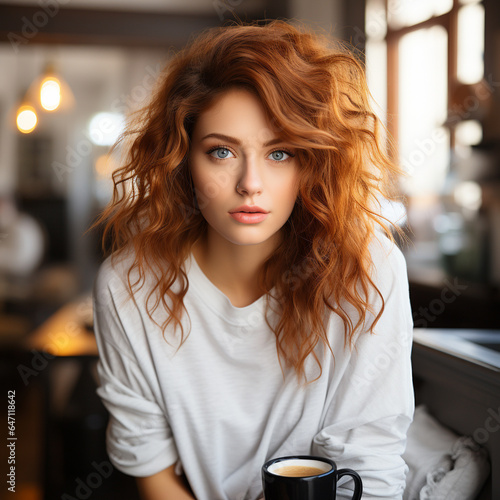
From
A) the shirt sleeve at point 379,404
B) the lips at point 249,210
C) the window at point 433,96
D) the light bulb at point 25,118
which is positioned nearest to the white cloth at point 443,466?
the shirt sleeve at point 379,404

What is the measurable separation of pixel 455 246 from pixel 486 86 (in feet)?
2.71

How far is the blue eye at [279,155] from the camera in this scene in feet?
3.30

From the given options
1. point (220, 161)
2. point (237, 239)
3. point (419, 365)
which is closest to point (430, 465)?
point (419, 365)

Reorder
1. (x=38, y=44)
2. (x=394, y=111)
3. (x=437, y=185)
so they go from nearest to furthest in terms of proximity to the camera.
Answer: (x=437, y=185) < (x=394, y=111) < (x=38, y=44)

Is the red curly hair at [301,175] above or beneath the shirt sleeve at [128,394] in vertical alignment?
above

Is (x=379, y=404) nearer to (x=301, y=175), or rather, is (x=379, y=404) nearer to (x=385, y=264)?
(x=385, y=264)

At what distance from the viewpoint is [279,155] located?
1010 mm

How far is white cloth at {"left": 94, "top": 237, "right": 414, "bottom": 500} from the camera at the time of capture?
3.49 feet

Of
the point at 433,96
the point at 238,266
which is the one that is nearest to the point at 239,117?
the point at 238,266

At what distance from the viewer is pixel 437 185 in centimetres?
327

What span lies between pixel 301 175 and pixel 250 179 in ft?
0.40

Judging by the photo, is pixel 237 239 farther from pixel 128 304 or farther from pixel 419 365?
pixel 419 365

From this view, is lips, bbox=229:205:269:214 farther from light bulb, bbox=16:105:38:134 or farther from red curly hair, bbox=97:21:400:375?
light bulb, bbox=16:105:38:134

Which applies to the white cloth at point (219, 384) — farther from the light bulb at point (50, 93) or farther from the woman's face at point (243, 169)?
the light bulb at point (50, 93)
